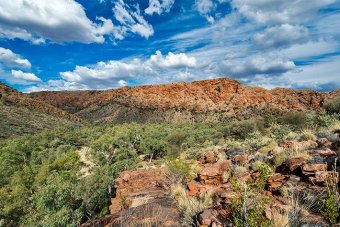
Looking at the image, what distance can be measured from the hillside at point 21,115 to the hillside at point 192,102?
94.0ft

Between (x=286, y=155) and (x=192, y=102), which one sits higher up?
(x=192, y=102)

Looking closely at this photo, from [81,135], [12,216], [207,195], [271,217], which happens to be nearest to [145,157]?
[12,216]

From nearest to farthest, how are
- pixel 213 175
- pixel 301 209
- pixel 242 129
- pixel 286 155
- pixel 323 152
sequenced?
pixel 301 209 < pixel 323 152 < pixel 286 155 < pixel 213 175 < pixel 242 129

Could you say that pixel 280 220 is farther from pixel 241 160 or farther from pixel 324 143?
pixel 324 143

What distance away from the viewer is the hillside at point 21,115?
5941 cm

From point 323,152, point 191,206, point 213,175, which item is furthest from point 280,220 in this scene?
point 213,175

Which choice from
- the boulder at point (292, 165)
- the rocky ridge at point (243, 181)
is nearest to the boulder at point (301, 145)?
the rocky ridge at point (243, 181)

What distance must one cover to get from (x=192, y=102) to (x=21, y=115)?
64.2 metres

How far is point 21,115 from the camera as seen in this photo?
6656cm

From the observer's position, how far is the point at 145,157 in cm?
4153

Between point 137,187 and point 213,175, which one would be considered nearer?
point 213,175

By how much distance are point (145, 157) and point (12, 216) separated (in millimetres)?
21164

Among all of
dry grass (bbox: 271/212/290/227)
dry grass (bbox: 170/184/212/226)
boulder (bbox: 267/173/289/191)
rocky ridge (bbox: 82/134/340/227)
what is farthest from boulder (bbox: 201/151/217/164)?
dry grass (bbox: 271/212/290/227)

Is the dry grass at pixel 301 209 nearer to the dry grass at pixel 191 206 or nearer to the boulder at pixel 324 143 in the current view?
the dry grass at pixel 191 206
